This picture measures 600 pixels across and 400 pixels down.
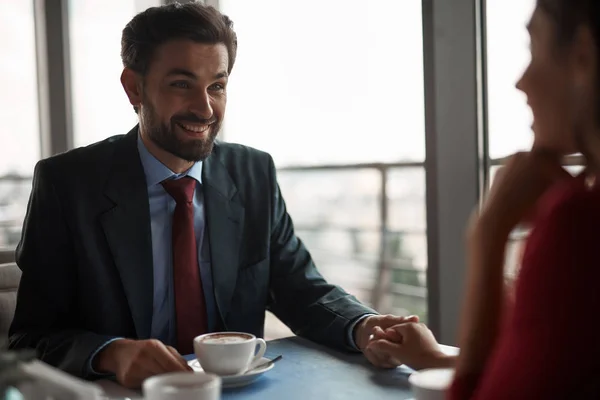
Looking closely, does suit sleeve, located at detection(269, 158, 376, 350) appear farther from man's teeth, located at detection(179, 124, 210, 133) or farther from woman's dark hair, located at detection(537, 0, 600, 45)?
woman's dark hair, located at detection(537, 0, 600, 45)

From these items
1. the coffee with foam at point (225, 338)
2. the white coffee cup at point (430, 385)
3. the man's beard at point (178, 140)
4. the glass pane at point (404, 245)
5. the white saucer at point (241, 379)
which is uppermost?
the man's beard at point (178, 140)

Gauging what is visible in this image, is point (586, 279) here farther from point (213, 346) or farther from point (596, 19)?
point (213, 346)

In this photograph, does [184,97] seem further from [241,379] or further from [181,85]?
[241,379]

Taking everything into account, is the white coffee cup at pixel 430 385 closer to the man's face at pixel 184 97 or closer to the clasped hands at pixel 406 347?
the clasped hands at pixel 406 347

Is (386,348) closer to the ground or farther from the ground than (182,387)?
closer to the ground

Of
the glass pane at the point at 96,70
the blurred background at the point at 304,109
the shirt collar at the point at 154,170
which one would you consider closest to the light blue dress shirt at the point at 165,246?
the shirt collar at the point at 154,170

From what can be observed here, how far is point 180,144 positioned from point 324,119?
2461mm

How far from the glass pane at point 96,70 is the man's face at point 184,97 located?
1.97 m

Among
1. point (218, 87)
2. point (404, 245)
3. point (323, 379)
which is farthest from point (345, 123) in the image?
point (323, 379)

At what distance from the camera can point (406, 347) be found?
1.19 meters

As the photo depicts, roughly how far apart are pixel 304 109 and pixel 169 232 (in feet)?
8.48

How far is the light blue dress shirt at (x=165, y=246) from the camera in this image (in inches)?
63.7

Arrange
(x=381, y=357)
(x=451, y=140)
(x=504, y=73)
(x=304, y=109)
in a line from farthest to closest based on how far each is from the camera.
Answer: (x=304, y=109) < (x=504, y=73) < (x=451, y=140) < (x=381, y=357)

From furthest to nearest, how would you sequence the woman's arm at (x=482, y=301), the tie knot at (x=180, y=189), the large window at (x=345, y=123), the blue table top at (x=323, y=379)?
the large window at (x=345, y=123), the tie knot at (x=180, y=189), the blue table top at (x=323, y=379), the woman's arm at (x=482, y=301)
